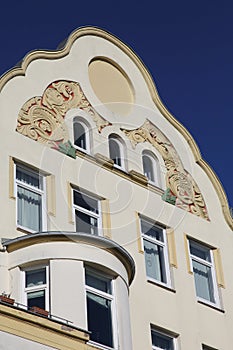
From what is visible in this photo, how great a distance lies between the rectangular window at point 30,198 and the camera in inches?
944

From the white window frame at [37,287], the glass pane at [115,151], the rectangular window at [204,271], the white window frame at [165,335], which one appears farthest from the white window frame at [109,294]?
the glass pane at [115,151]

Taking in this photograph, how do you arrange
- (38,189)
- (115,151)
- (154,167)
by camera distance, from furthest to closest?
(154,167)
(115,151)
(38,189)

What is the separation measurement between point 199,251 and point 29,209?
5.95 meters

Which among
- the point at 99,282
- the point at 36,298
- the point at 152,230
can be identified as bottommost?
the point at 36,298

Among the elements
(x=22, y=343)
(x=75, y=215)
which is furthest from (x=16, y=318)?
(x=75, y=215)

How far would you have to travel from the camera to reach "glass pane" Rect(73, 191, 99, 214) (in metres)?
25.3

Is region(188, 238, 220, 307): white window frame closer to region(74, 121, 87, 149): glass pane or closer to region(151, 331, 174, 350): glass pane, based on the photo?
region(151, 331, 174, 350): glass pane

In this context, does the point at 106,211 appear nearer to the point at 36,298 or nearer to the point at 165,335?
the point at 165,335

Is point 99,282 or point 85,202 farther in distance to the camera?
point 85,202

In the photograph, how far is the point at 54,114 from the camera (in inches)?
1025

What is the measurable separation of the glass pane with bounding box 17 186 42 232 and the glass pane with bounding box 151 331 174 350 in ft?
13.1

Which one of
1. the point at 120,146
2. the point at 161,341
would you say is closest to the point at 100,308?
the point at 161,341

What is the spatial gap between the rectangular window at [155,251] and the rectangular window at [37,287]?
4.34 m

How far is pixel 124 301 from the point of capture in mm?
23172
